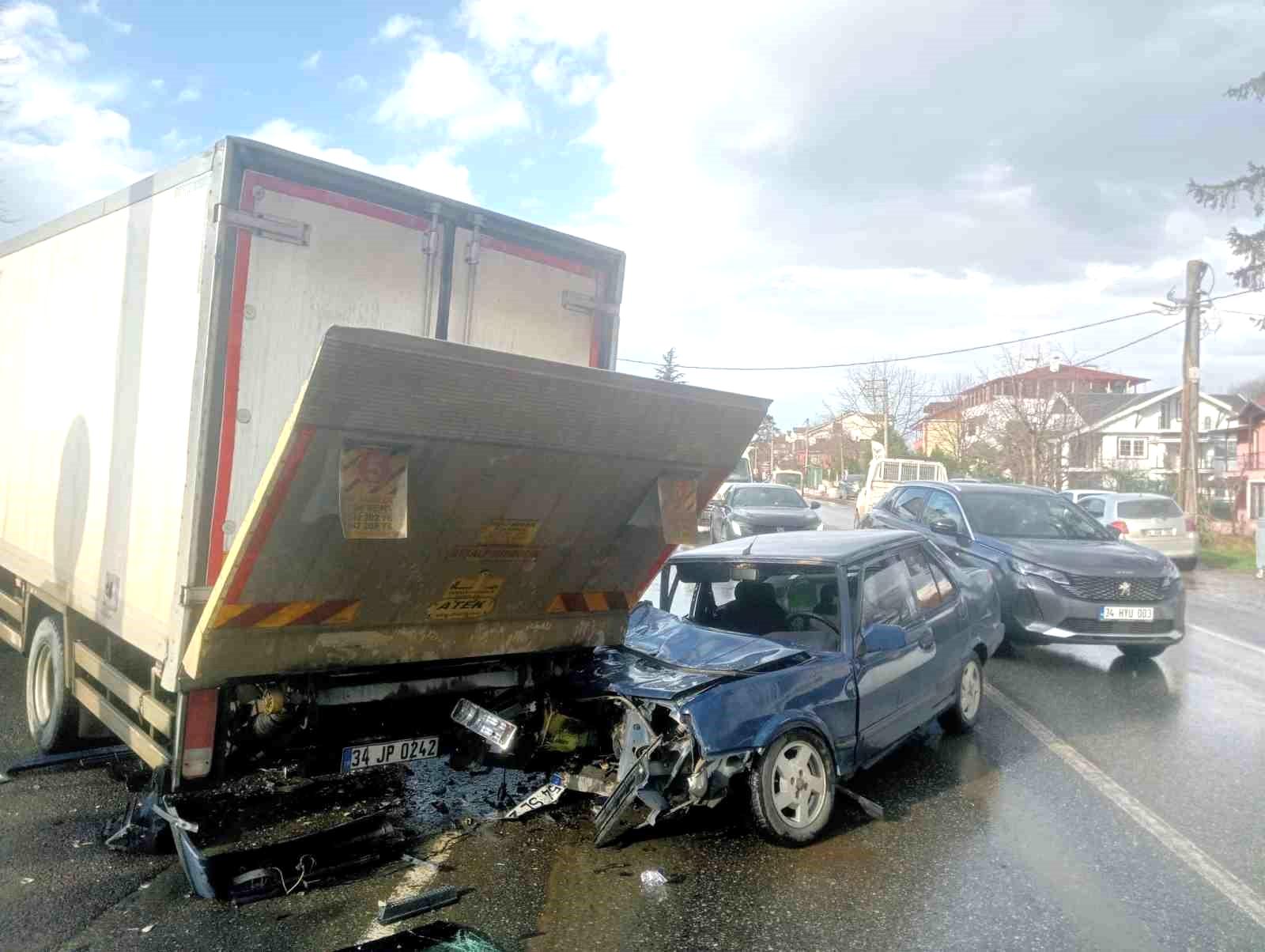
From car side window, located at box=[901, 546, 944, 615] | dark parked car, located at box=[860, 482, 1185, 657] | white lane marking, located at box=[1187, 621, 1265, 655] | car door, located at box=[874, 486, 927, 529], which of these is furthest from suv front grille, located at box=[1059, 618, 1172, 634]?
car side window, located at box=[901, 546, 944, 615]

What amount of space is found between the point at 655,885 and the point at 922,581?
2.89 m

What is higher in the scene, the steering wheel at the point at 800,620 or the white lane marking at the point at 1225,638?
the steering wheel at the point at 800,620

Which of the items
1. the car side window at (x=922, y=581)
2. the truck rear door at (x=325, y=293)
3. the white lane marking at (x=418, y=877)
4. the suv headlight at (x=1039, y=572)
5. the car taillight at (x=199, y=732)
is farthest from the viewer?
the suv headlight at (x=1039, y=572)

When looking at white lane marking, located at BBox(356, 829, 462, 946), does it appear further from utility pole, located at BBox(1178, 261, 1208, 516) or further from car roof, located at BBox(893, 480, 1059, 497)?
utility pole, located at BBox(1178, 261, 1208, 516)

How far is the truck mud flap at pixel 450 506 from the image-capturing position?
3.54 meters

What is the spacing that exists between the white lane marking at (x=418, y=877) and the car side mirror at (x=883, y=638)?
2.33m

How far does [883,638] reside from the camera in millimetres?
5145

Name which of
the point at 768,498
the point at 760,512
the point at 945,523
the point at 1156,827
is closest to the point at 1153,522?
the point at 768,498

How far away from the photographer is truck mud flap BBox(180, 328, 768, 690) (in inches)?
139

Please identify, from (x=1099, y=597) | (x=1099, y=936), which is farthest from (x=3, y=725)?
(x=1099, y=597)

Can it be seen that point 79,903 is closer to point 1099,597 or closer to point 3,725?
point 3,725

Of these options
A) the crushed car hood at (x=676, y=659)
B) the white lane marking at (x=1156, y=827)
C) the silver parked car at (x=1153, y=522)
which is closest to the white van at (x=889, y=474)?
the silver parked car at (x=1153, y=522)

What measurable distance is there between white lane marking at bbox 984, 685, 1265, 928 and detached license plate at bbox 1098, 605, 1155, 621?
189 cm

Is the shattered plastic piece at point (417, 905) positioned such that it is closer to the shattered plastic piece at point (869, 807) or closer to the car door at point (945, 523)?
the shattered plastic piece at point (869, 807)
